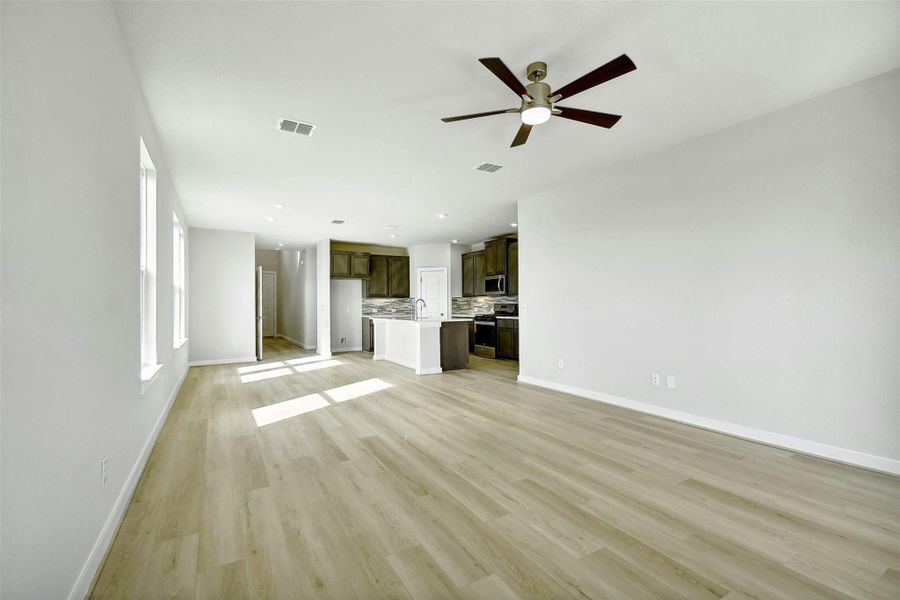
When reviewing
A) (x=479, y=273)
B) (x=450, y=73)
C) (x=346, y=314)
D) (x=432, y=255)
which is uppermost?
(x=450, y=73)

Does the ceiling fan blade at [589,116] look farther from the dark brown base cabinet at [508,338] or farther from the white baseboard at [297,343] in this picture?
the white baseboard at [297,343]

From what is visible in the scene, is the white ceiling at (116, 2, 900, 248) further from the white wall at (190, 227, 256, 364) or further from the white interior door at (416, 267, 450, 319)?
the white interior door at (416, 267, 450, 319)

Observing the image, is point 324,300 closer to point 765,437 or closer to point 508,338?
point 508,338

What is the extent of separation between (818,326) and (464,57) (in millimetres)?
3321

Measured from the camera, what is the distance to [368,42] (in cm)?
243

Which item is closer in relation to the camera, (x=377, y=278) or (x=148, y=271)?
(x=148, y=271)

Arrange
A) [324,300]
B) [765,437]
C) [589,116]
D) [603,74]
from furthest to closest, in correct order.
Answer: [324,300], [765,437], [589,116], [603,74]

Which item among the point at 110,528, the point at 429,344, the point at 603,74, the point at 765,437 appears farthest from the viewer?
the point at 429,344

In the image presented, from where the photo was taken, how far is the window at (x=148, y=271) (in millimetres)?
3373

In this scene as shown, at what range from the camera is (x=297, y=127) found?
3.50 m

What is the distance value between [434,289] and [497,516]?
812 centimetres

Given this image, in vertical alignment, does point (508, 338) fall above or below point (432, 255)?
below

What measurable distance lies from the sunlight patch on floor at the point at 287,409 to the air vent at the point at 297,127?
278cm

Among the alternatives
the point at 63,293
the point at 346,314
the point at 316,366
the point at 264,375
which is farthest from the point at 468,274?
the point at 63,293
